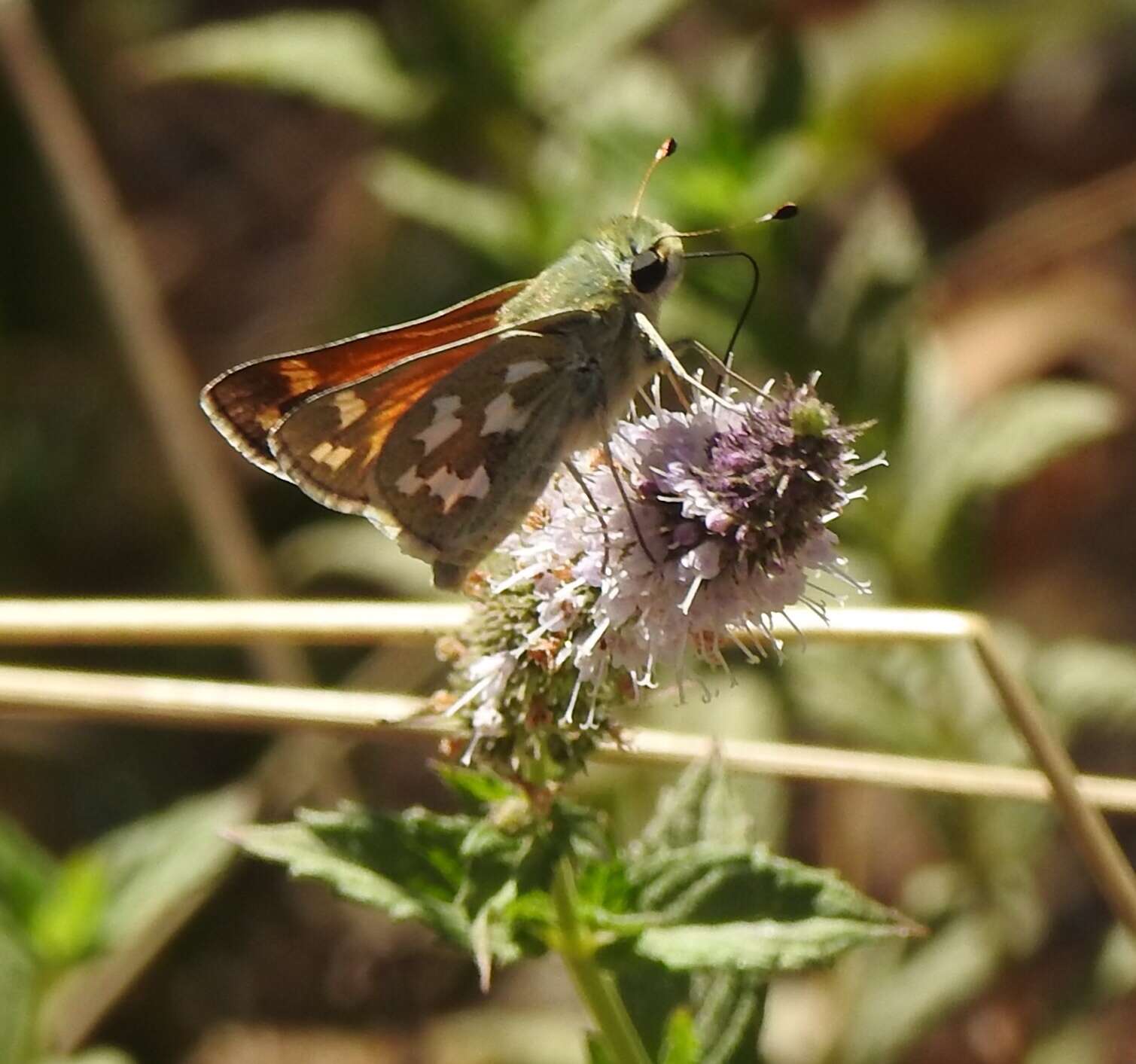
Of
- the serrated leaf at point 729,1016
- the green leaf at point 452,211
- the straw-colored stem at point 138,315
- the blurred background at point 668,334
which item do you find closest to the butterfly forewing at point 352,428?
the blurred background at point 668,334

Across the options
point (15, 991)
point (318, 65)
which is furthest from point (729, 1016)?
point (318, 65)

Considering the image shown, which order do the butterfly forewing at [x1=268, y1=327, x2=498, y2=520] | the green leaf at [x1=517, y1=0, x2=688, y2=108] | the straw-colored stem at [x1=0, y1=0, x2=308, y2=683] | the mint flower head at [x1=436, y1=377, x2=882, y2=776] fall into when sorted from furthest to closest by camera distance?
the straw-colored stem at [x1=0, y1=0, x2=308, y2=683], the green leaf at [x1=517, y1=0, x2=688, y2=108], the butterfly forewing at [x1=268, y1=327, x2=498, y2=520], the mint flower head at [x1=436, y1=377, x2=882, y2=776]

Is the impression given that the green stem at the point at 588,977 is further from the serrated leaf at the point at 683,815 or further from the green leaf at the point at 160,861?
the green leaf at the point at 160,861

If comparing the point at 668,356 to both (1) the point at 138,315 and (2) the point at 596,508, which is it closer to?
(2) the point at 596,508

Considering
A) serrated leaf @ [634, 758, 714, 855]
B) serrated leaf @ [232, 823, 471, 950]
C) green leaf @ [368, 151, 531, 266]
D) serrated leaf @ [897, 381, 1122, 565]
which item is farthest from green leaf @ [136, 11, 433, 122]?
serrated leaf @ [232, 823, 471, 950]

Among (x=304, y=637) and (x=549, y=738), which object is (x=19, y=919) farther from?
(x=549, y=738)

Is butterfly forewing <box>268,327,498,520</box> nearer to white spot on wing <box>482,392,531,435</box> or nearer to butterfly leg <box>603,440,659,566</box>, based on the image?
white spot on wing <box>482,392,531,435</box>
